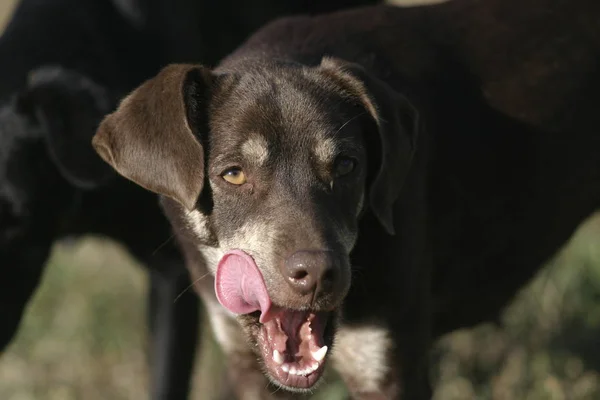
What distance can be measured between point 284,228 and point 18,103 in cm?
198

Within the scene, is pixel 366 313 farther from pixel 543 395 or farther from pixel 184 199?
pixel 543 395

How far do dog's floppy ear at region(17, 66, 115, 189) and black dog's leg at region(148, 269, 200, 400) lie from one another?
79 centimetres

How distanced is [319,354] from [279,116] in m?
0.78

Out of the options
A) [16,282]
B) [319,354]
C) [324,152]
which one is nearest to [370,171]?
[324,152]

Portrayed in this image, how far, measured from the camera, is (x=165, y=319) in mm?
6043

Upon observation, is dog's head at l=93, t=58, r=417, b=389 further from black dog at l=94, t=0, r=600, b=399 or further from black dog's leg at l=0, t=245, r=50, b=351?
black dog's leg at l=0, t=245, r=50, b=351

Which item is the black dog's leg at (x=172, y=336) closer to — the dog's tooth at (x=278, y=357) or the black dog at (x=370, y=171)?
the black dog at (x=370, y=171)

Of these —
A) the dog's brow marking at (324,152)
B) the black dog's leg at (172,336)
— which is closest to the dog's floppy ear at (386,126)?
the dog's brow marking at (324,152)

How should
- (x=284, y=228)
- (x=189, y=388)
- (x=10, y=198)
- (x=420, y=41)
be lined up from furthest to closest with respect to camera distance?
(x=189, y=388), (x=10, y=198), (x=420, y=41), (x=284, y=228)

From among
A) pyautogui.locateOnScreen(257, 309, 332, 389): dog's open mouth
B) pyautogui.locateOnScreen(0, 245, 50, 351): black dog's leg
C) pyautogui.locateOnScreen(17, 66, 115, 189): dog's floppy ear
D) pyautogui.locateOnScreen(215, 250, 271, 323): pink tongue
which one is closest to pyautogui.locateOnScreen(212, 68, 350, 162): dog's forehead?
pyautogui.locateOnScreen(215, 250, 271, 323): pink tongue

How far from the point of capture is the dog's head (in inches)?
148

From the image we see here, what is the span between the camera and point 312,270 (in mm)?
3613

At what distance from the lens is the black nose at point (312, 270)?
142 inches

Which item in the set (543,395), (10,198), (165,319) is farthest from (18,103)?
(543,395)
